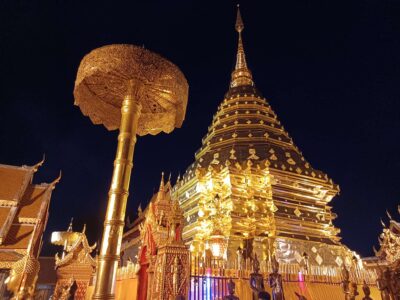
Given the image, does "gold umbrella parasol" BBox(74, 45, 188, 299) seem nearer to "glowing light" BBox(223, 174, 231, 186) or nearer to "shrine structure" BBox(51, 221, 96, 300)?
"shrine structure" BBox(51, 221, 96, 300)

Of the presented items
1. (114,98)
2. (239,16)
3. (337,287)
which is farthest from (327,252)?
(239,16)

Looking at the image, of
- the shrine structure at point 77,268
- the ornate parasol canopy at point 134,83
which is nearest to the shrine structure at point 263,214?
the shrine structure at point 77,268

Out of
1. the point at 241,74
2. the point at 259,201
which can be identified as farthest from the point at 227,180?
the point at 241,74

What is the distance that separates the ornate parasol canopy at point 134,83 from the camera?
4746 mm

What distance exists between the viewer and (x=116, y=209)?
392 cm

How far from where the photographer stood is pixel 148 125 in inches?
265

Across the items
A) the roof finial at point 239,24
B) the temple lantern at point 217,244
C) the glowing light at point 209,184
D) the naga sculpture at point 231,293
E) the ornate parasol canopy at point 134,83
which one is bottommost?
the naga sculpture at point 231,293

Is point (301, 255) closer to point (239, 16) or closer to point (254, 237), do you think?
point (254, 237)

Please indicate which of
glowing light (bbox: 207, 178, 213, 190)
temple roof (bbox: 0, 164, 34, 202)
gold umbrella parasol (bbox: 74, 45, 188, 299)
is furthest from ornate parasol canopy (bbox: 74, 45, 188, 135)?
temple roof (bbox: 0, 164, 34, 202)

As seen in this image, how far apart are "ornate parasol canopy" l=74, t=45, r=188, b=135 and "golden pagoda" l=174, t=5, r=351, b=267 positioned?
494 centimetres

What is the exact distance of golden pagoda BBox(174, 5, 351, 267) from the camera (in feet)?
36.1

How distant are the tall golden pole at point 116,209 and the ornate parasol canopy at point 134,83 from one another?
1.82ft

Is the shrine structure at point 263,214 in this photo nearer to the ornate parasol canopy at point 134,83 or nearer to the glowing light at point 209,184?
the glowing light at point 209,184

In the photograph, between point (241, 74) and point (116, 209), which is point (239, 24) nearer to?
point (241, 74)
